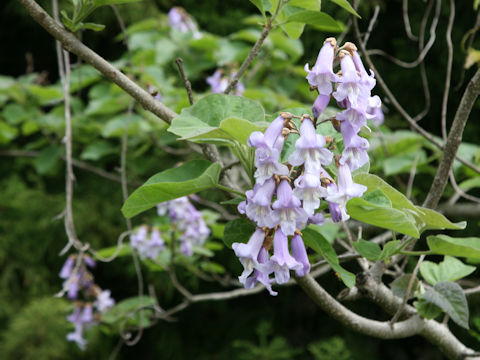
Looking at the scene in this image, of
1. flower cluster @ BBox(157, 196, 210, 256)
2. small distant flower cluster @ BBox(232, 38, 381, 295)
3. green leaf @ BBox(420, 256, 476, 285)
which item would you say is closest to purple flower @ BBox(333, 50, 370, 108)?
small distant flower cluster @ BBox(232, 38, 381, 295)

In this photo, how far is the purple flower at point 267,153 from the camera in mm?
743

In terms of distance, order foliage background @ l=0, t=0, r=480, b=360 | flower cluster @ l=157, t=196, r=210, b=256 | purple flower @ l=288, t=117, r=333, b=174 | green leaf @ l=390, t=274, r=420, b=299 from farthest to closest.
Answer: foliage background @ l=0, t=0, r=480, b=360 < flower cluster @ l=157, t=196, r=210, b=256 < green leaf @ l=390, t=274, r=420, b=299 < purple flower @ l=288, t=117, r=333, b=174

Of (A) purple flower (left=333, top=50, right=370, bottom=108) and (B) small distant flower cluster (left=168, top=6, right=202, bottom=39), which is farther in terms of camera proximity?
(B) small distant flower cluster (left=168, top=6, right=202, bottom=39)

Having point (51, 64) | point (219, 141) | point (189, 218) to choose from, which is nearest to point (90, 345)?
point (189, 218)

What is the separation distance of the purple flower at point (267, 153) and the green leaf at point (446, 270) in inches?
27.6

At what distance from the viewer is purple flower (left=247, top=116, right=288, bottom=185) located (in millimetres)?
743

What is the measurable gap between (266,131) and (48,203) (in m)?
3.31

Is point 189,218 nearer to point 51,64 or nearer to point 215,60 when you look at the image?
point 215,60

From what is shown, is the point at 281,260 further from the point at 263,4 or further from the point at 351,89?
the point at 263,4

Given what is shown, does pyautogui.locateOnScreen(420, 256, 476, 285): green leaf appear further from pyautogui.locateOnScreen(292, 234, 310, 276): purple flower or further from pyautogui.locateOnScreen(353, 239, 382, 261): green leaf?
pyautogui.locateOnScreen(292, 234, 310, 276): purple flower

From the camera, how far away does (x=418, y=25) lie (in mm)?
3604

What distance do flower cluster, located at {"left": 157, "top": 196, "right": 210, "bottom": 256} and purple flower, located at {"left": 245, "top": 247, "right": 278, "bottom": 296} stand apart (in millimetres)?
1432

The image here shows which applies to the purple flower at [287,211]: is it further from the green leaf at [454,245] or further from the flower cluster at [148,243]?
the flower cluster at [148,243]

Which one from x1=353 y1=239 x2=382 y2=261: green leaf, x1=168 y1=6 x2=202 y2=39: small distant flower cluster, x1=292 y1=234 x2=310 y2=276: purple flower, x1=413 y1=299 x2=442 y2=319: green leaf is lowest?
x1=413 y1=299 x2=442 y2=319: green leaf
